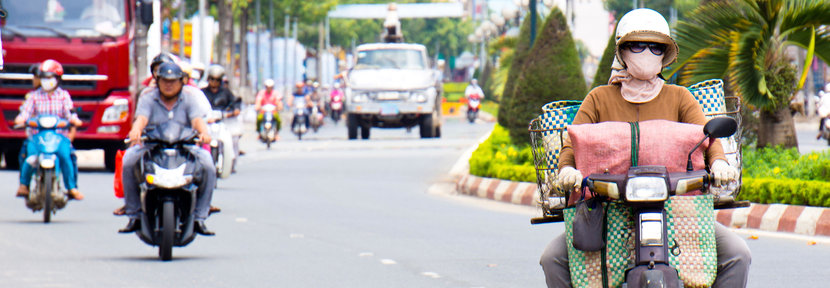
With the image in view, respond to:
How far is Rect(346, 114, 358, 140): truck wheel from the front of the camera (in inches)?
1329

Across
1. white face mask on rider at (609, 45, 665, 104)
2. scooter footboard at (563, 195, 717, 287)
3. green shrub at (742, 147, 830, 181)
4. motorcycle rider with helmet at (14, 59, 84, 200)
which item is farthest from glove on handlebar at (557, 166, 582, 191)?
motorcycle rider with helmet at (14, 59, 84, 200)

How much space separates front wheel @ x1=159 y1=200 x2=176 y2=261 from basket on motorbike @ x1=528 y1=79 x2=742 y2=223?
4.63 metres

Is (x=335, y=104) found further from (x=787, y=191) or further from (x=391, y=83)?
(x=787, y=191)

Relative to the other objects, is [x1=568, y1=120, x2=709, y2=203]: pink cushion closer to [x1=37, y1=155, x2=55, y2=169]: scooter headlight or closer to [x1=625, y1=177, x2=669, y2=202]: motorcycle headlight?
[x1=625, y1=177, x2=669, y2=202]: motorcycle headlight

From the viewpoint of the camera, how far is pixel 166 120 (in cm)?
1043

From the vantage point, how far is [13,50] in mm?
20328

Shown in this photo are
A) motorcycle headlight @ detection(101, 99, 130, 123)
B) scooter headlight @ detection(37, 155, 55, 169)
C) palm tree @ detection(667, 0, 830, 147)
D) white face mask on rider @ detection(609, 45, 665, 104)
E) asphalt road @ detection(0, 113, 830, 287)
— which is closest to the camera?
white face mask on rider @ detection(609, 45, 665, 104)

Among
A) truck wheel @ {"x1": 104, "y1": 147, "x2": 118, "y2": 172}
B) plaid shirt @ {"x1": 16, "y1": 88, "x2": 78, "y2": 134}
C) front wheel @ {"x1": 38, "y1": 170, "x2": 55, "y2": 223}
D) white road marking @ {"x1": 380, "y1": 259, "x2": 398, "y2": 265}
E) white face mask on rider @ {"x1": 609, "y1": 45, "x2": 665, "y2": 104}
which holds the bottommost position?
truck wheel @ {"x1": 104, "y1": 147, "x2": 118, "y2": 172}

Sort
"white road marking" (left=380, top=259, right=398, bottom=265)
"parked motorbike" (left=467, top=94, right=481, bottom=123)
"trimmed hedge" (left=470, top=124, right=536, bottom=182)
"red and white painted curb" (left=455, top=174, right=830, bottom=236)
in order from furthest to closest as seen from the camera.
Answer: "parked motorbike" (left=467, top=94, right=481, bottom=123) → "trimmed hedge" (left=470, top=124, right=536, bottom=182) → "red and white painted curb" (left=455, top=174, right=830, bottom=236) → "white road marking" (left=380, top=259, right=398, bottom=265)

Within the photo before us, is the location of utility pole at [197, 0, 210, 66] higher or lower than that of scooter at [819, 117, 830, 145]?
higher

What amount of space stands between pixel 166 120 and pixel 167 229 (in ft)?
3.21

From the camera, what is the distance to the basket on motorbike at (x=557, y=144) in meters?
5.18

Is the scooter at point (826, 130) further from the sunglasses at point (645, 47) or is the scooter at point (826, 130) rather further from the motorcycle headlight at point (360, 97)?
the sunglasses at point (645, 47)

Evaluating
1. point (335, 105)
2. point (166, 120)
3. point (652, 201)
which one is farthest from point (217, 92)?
point (335, 105)
